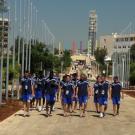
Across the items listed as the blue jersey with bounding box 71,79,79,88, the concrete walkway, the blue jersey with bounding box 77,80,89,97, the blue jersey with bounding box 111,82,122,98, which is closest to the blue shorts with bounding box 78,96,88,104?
the blue jersey with bounding box 77,80,89,97

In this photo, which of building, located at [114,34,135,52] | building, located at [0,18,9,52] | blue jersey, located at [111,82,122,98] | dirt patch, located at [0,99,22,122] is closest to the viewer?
dirt patch, located at [0,99,22,122]

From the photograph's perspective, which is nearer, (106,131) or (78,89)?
(106,131)

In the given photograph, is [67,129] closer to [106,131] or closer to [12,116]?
[106,131]

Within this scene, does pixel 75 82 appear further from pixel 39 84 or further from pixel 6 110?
pixel 6 110

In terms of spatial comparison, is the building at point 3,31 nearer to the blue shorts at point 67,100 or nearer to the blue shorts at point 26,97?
the blue shorts at point 26,97

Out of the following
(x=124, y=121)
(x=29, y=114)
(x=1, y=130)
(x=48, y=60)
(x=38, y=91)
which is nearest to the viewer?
(x=1, y=130)

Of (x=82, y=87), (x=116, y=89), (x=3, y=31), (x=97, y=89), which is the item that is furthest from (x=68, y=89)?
(x=3, y=31)

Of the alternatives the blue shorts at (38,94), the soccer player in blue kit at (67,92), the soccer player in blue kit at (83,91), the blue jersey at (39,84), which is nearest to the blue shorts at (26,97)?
the soccer player in blue kit at (67,92)

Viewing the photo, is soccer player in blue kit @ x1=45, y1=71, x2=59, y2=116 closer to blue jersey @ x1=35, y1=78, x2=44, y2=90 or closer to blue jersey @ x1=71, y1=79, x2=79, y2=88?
blue jersey @ x1=71, y1=79, x2=79, y2=88

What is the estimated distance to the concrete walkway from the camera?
18469mm

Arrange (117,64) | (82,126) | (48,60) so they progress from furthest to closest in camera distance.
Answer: (117,64), (48,60), (82,126)

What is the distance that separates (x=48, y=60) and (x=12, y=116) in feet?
110

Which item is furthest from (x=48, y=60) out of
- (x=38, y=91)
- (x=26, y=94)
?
(x=26, y=94)

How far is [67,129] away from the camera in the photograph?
19.3 m
